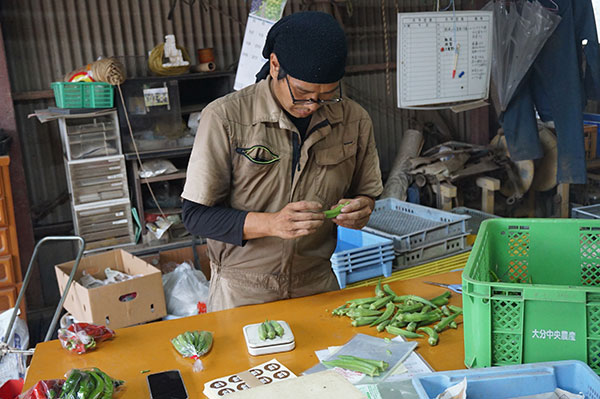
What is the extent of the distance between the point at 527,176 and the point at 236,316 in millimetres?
4057

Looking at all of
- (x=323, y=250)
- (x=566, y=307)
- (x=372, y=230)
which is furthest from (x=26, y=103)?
(x=566, y=307)

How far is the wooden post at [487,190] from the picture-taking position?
5.73 meters

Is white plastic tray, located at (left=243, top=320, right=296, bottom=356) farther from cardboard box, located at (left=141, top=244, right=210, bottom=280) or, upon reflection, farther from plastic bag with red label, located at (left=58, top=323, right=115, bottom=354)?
cardboard box, located at (left=141, top=244, right=210, bottom=280)

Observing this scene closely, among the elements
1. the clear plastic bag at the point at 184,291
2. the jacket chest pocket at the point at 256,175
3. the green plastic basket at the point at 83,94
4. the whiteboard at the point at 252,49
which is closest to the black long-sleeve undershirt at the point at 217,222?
the jacket chest pocket at the point at 256,175

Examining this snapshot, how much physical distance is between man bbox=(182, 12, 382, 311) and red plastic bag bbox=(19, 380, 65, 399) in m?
0.82

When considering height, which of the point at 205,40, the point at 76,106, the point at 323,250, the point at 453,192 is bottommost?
the point at 453,192

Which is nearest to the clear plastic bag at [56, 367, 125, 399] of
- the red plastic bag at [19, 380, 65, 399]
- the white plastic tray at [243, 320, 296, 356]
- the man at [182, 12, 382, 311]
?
the red plastic bag at [19, 380, 65, 399]

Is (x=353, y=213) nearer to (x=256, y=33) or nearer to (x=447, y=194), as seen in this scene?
(x=256, y=33)

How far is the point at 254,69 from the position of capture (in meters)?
4.68

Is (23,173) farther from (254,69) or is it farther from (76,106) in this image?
(254,69)

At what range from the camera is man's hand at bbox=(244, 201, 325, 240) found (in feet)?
7.76

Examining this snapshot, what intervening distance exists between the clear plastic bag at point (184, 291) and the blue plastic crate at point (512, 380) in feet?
9.38

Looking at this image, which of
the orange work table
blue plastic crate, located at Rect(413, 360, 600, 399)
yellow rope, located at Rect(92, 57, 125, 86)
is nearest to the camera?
blue plastic crate, located at Rect(413, 360, 600, 399)

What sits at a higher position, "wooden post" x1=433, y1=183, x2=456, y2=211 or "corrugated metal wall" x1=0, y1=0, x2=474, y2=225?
"corrugated metal wall" x1=0, y1=0, x2=474, y2=225
